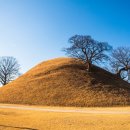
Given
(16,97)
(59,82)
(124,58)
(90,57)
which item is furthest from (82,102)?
(124,58)

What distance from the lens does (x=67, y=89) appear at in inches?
1518

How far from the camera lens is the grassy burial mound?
33750 mm

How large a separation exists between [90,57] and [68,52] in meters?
5.02

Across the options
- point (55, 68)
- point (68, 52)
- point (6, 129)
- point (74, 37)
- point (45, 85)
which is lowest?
point (6, 129)

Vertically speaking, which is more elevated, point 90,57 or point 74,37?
point 74,37

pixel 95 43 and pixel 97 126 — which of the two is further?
pixel 95 43

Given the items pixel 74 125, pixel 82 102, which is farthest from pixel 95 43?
pixel 74 125

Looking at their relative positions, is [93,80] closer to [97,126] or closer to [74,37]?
[74,37]

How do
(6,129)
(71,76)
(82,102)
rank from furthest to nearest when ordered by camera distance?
(71,76) → (82,102) → (6,129)

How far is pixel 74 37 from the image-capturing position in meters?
49.2

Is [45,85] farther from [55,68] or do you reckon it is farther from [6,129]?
[6,129]

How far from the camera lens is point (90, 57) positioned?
1847 inches

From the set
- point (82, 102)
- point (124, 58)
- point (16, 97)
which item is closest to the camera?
point (82, 102)

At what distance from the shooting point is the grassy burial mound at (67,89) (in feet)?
111
